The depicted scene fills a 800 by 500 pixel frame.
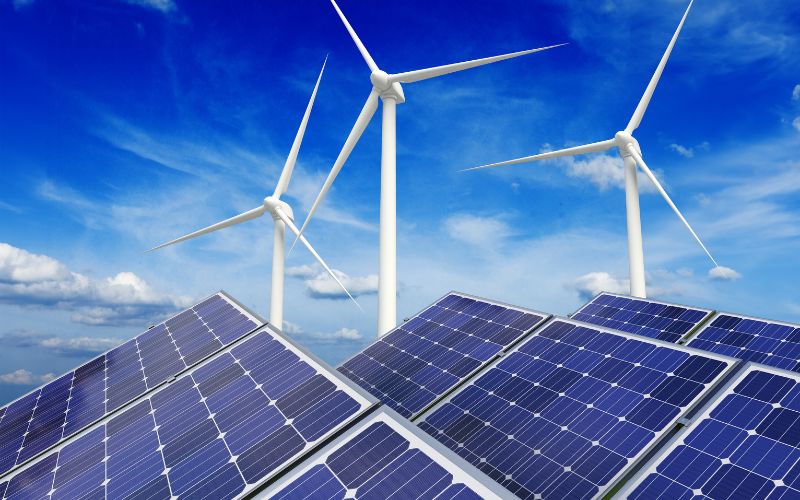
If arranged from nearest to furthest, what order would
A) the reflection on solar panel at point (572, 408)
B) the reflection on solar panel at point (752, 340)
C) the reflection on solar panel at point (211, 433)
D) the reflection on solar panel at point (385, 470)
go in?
the reflection on solar panel at point (385, 470) < the reflection on solar panel at point (211, 433) < the reflection on solar panel at point (572, 408) < the reflection on solar panel at point (752, 340)

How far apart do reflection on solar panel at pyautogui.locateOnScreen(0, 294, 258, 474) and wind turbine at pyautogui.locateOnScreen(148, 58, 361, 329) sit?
53.3 feet

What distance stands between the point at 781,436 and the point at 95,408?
21477 mm

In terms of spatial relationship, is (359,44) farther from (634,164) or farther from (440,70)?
(634,164)

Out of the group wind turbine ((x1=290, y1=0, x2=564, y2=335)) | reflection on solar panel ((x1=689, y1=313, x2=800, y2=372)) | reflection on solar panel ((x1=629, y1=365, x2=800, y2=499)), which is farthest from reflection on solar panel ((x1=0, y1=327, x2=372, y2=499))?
reflection on solar panel ((x1=689, y1=313, x2=800, y2=372))

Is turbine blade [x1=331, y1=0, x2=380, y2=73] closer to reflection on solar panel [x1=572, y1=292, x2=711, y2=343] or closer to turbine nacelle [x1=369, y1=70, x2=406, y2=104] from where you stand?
turbine nacelle [x1=369, y1=70, x2=406, y2=104]

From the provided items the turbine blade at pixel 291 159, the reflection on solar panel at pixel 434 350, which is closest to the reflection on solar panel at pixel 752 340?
the reflection on solar panel at pixel 434 350

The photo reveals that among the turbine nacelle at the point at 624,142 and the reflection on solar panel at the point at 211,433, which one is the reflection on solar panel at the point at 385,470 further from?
the turbine nacelle at the point at 624,142

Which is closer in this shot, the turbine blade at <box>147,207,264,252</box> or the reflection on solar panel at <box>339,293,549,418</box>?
the reflection on solar panel at <box>339,293,549,418</box>

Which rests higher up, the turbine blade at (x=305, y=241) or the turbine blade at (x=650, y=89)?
the turbine blade at (x=650, y=89)

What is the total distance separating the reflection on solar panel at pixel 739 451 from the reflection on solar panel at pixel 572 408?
2.19 ft

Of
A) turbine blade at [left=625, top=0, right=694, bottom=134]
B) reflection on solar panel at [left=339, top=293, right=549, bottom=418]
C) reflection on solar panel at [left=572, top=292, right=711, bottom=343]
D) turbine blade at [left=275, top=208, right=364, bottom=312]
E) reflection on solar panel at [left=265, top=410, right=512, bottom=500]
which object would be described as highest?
turbine blade at [left=625, top=0, right=694, bottom=134]

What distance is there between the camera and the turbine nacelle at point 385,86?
40.1 metres

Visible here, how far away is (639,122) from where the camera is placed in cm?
5088

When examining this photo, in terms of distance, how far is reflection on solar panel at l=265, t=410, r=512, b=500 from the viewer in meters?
9.99
